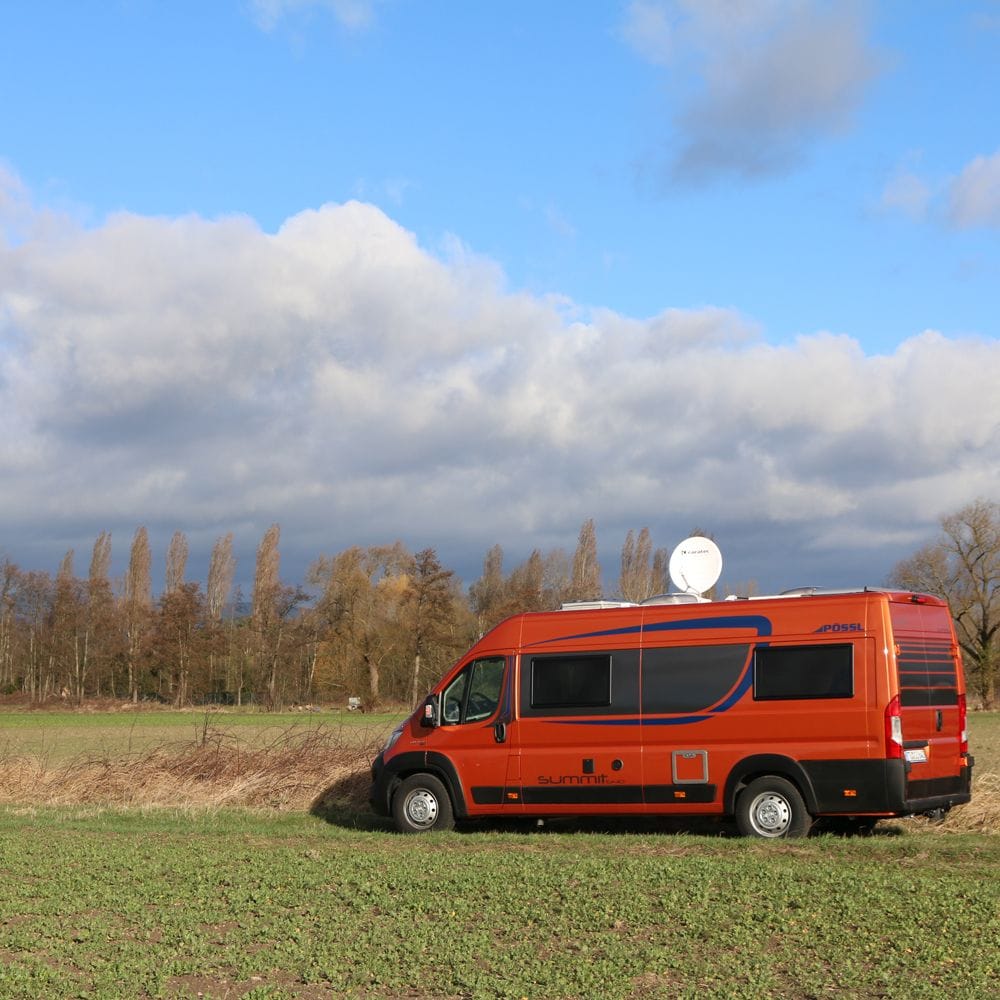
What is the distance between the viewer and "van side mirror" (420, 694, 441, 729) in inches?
596

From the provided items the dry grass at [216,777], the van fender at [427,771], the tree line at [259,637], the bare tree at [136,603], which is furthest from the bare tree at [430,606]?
the van fender at [427,771]

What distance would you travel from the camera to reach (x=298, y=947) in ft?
27.2

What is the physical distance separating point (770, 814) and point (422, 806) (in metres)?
4.23

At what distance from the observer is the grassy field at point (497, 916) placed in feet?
24.6

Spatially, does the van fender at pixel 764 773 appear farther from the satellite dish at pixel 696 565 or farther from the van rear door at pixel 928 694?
the satellite dish at pixel 696 565

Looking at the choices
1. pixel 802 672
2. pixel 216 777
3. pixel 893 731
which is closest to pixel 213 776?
pixel 216 777

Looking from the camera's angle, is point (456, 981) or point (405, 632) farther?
point (405, 632)

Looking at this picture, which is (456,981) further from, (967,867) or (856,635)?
(856,635)

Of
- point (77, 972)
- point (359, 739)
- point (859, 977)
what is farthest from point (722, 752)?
point (359, 739)

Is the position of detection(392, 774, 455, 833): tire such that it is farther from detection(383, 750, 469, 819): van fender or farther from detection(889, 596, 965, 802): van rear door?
detection(889, 596, 965, 802): van rear door

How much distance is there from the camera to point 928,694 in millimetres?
13375

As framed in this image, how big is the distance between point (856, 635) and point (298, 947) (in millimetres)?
7036

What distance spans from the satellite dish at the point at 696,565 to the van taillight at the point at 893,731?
4.45 metres

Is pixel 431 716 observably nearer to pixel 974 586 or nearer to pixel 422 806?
pixel 422 806
